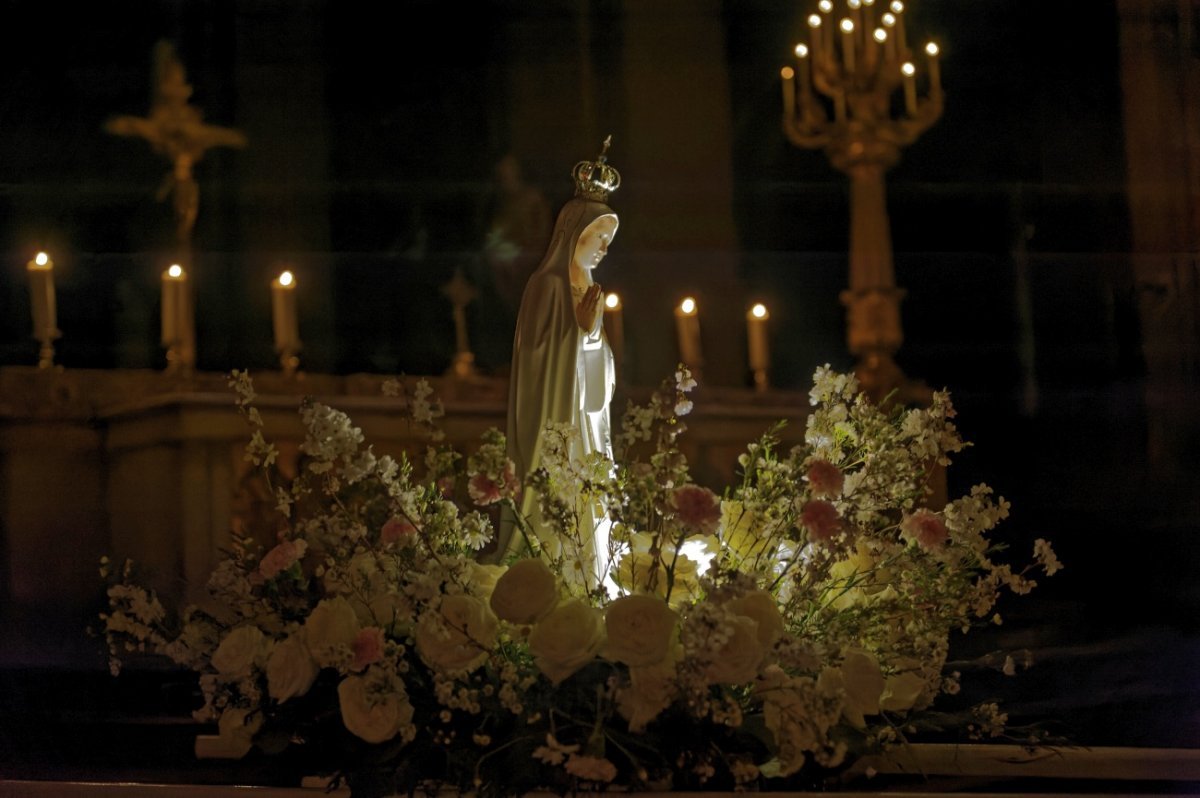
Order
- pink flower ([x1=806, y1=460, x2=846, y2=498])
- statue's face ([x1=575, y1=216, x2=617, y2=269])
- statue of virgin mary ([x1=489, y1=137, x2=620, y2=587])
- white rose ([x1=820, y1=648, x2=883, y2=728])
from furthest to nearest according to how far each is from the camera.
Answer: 1. statue's face ([x1=575, y1=216, x2=617, y2=269])
2. statue of virgin mary ([x1=489, y1=137, x2=620, y2=587])
3. pink flower ([x1=806, y1=460, x2=846, y2=498])
4. white rose ([x1=820, y1=648, x2=883, y2=728])

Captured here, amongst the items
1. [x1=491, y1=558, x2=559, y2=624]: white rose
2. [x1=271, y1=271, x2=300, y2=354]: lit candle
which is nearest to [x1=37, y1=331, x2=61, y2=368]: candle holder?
[x1=271, y1=271, x2=300, y2=354]: lit candle

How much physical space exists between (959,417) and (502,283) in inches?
69.0

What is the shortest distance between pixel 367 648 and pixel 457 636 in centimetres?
13

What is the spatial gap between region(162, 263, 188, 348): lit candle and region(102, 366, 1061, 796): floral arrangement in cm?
269

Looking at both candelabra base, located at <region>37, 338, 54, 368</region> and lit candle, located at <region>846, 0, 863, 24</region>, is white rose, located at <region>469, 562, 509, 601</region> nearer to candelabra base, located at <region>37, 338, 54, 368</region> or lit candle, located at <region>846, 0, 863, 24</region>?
candelabra base, located at <region>37, 338, 54, 368</region>

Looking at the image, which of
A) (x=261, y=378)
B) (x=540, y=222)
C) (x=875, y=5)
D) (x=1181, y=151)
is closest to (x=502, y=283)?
(x=540, y=222)

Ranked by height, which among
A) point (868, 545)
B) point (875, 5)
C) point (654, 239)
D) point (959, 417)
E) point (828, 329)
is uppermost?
point (875, 5)

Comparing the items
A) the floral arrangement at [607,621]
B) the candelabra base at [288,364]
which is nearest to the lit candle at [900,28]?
the candelabra base at [288,364]

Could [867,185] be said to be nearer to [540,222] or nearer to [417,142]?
[540,222]

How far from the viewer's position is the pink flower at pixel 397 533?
205cm

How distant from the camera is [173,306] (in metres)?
4.78

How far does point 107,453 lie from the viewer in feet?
15.3

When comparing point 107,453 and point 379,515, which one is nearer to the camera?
point 379,515

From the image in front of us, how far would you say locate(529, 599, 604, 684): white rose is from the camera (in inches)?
73.7
